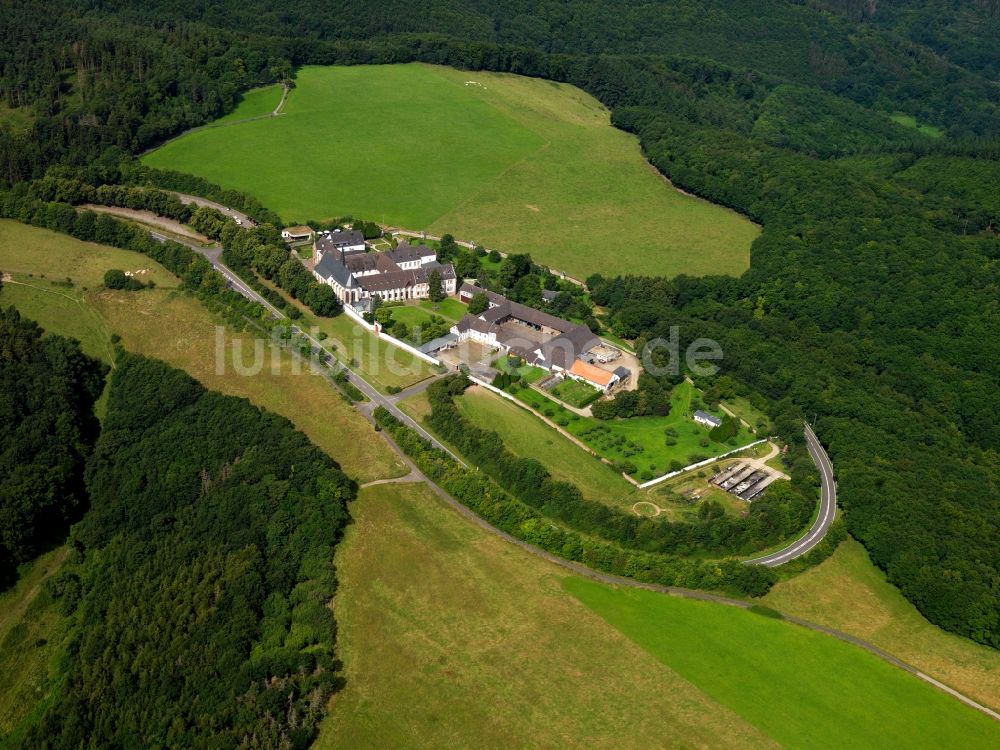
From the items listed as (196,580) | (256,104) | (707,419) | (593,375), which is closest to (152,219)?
(256,104)

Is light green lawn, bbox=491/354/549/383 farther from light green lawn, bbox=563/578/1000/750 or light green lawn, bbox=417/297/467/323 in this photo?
light green lawn, bbox=563/578/1000/750

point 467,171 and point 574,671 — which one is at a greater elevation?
point 574,671

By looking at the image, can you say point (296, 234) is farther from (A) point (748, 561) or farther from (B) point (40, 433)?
(A) point (748, 561)

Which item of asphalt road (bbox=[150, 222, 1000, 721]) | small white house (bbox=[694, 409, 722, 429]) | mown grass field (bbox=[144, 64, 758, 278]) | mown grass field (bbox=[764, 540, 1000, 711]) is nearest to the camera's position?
mown grass field (bbox=[764, 540, 1000, 711])

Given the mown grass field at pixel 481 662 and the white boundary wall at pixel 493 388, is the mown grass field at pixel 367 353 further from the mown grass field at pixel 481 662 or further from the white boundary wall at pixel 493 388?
the mown grass field at pixel 481 662

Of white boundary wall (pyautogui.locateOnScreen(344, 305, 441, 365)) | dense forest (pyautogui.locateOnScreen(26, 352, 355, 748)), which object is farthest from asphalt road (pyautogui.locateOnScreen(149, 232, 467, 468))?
dense forest (pyautogui.locateOnScreen(26, 352, 355, 748))

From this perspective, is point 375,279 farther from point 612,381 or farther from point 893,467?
point 893,467

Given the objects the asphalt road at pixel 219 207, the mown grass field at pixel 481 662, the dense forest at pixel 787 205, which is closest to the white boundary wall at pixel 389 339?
the dense forest at pixel 787 205
